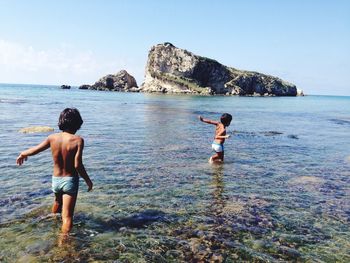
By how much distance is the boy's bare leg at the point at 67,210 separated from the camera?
7.52 m

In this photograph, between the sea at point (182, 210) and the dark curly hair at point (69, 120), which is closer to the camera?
the sea at point (182, 210)

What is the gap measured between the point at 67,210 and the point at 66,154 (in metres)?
1.25

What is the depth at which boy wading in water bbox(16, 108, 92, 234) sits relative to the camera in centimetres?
732

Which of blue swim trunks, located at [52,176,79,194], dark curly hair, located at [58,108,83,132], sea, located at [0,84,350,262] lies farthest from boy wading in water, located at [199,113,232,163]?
blue swim trunks, located at [52,176,79,194]

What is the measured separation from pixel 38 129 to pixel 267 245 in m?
20.7

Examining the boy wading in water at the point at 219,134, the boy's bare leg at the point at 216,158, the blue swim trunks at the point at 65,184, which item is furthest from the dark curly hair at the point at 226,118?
the blue swim trunks at the point at 65,184

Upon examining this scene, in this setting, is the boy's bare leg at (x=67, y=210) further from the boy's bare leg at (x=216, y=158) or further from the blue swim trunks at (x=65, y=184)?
the boy's bare leg at (x=216, y=158)

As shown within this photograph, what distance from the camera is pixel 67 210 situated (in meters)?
7.56

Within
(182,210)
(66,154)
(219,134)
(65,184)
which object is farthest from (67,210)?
(219,134)

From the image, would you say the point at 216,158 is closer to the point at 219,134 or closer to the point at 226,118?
the point at 219,134

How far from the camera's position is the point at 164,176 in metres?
13.3

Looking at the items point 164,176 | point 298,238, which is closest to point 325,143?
point 164,176

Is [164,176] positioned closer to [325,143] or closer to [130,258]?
[130,258]

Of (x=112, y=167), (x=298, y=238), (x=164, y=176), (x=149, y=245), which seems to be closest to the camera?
(x=149, y=245)
